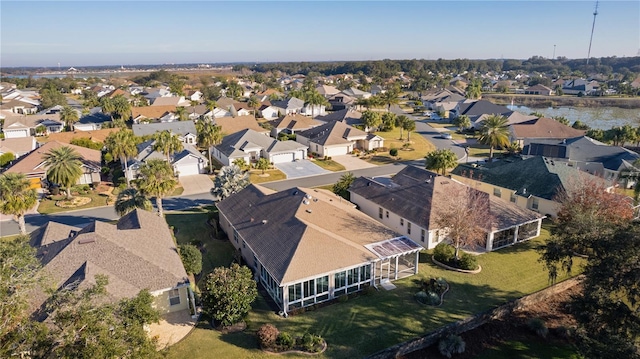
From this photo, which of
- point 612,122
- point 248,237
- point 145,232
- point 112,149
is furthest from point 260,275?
point 612,122

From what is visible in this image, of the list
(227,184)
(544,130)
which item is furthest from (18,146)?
(544,130)

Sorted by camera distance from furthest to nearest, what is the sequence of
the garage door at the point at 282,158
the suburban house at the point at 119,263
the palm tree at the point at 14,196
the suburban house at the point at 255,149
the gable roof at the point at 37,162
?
1. the garage door at the point at 282,158
2. the suburban house at the point at 255,149
3. the gable roof at the point at 37,162
4. the palm tree at the point at 14,196
5. the suburban house at the point at 119,263

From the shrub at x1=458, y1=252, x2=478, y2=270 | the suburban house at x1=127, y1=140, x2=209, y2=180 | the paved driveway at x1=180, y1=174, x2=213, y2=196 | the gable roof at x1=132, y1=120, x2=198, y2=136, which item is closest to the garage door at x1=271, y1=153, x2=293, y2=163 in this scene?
the suburban house at x1=127, y1=140, x2=209, y2=180

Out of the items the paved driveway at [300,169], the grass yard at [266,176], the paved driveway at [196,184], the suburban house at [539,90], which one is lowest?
the paved driveway at [196,184]

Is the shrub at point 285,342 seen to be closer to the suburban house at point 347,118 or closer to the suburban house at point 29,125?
the suburban house at point 347,118

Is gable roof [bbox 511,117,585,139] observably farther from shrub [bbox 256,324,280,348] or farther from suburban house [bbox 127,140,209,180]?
shrub [bbox 256,324,280,348]

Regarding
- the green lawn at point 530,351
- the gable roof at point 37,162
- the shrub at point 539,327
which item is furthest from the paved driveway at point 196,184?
the shrub at point 539,327

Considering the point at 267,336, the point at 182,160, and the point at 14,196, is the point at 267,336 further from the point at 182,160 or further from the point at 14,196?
the point at 182,160
